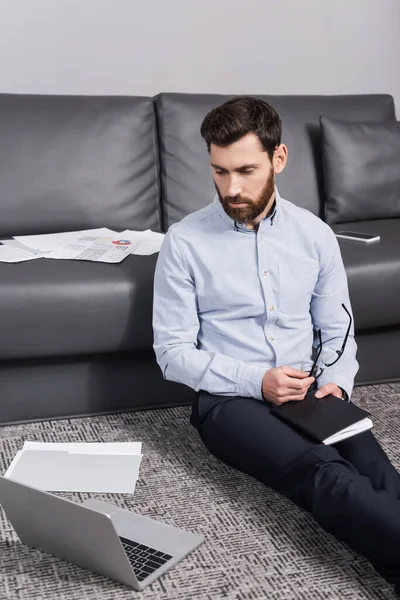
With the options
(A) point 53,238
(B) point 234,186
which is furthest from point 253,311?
(A) point 53,238

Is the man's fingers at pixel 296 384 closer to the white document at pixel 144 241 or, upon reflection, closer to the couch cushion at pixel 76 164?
the white document at pixel 144 241

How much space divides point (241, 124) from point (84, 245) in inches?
31.1

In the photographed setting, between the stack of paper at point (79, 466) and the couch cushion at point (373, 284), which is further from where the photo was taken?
the couch cushion at point (373, 284)

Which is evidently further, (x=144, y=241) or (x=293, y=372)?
(x=144, y=241)

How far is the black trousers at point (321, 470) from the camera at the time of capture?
1.53 metres

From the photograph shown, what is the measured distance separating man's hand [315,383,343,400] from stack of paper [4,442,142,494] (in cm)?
49

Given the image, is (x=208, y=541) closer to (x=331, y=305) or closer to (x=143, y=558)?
(x=143, y=558)

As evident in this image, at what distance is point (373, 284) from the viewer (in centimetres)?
241

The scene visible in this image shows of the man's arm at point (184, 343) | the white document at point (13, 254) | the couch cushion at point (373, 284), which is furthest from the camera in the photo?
the couch cushion at point (373, 284)
